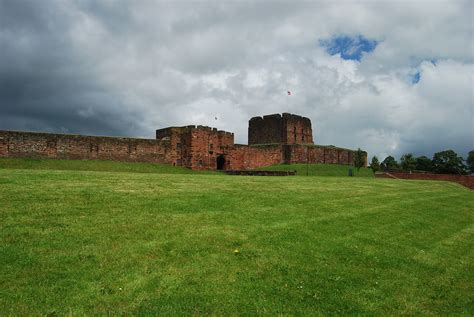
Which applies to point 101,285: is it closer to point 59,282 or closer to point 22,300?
point 59,282

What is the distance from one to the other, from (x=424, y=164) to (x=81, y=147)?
7674 cm

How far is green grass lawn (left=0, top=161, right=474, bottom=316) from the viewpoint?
17.6ft

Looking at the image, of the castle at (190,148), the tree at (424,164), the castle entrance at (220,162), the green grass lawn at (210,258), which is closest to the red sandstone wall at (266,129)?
the castle at (190,148)

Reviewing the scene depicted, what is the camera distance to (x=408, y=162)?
8031cm

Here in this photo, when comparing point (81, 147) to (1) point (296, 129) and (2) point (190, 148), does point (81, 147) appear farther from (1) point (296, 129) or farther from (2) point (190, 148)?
(1) point (296, 129)

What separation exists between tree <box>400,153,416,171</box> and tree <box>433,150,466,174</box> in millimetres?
5244

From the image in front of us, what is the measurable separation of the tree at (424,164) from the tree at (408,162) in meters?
2.47

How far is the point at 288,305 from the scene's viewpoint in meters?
5.52

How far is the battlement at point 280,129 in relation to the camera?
58.1m

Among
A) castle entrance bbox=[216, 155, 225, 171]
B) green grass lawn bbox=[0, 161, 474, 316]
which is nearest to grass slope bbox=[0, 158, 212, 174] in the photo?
castle entrance bbox=[216, 155, 225, 171]

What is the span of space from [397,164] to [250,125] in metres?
42.5

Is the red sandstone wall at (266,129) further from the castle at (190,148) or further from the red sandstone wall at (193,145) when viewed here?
the red sandstone wall at (193,145)

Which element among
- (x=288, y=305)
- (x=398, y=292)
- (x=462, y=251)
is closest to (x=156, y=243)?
(x=288, y=305)

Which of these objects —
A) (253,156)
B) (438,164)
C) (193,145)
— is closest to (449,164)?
(438,164)
